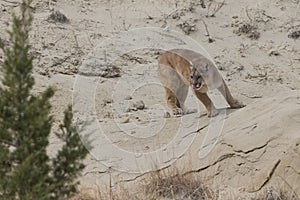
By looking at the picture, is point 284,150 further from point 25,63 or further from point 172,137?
point 25,63

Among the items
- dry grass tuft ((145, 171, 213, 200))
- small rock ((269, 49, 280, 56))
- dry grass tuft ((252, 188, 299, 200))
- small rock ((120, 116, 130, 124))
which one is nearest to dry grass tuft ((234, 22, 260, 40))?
small rock ((269, 49, 280, 56))

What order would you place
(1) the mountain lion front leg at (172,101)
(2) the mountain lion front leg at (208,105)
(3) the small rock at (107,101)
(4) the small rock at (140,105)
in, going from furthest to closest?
(3) the small rock at (107,101) < (4) the small rock at (140,105) < (1) the mountain lion front leg at (172,101) < (2) the mountain lion front leg at (208,105)

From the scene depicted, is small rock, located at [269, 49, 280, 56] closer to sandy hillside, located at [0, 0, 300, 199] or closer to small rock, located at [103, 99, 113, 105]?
sandy hillside, located at [0, 0, 300, 199]

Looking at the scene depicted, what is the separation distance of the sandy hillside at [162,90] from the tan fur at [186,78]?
0.81 feet

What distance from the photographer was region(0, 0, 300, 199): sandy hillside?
227 inches

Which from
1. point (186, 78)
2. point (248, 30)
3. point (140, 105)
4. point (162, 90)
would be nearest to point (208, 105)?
point (186, 78)

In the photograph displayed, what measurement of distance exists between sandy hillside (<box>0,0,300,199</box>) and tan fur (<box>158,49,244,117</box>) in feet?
0.81

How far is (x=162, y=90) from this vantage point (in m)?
9.77

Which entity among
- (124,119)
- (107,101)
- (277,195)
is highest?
(107,101)

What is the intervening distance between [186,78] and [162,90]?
5.03ft

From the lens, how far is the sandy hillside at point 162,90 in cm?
576

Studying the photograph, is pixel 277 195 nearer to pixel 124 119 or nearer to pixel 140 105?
pixel 124 119

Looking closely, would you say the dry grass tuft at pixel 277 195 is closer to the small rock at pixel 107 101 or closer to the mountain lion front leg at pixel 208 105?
the mountain lion front leg at pixel 208 105

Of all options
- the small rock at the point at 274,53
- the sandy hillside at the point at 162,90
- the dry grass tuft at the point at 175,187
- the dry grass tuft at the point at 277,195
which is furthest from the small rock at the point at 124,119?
the small rock at the point at 274,53
